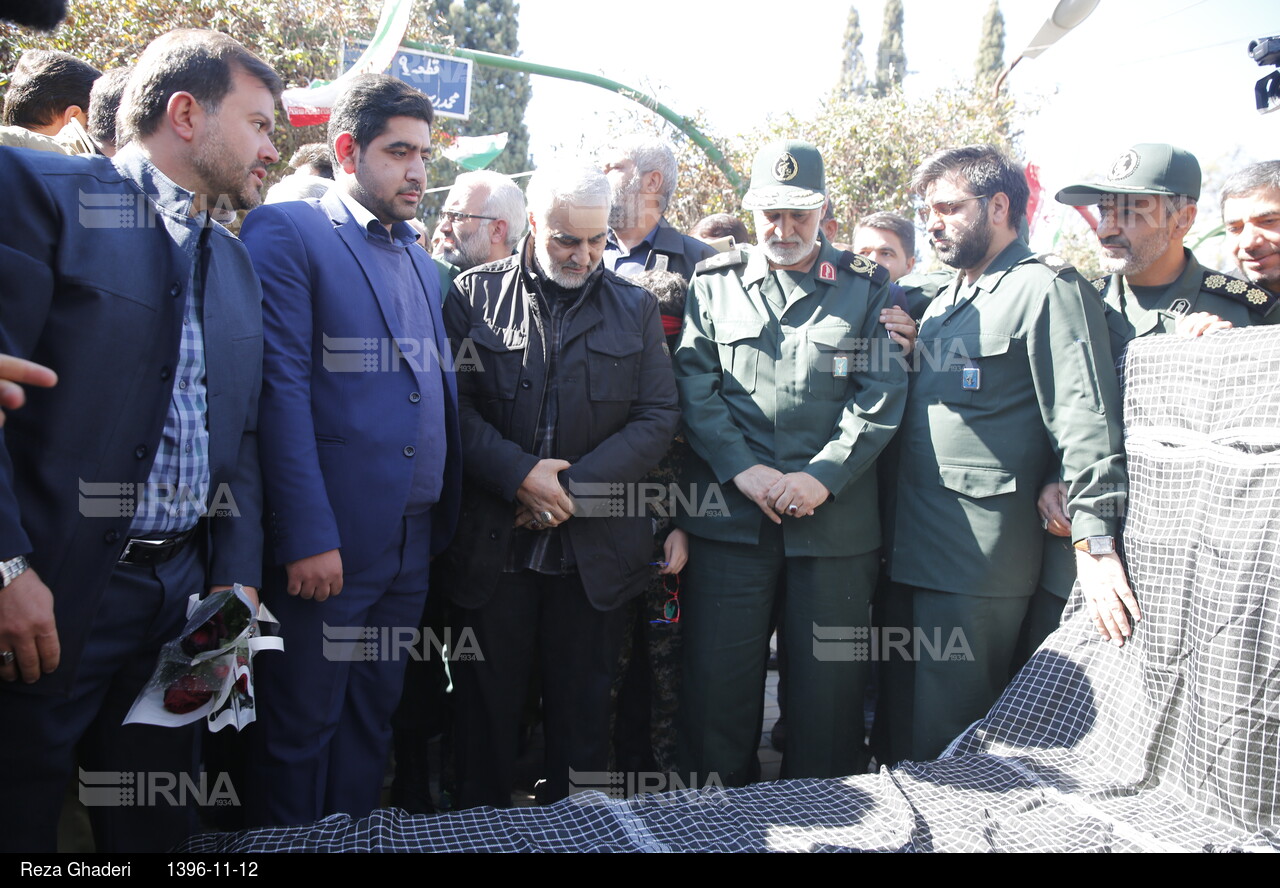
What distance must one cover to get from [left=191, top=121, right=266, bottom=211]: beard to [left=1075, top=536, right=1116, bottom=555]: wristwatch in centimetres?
268

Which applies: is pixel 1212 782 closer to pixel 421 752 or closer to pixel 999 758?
pixel 999 758

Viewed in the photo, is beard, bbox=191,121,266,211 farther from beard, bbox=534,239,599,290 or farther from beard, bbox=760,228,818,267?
beard, bbox=760,228,818,267

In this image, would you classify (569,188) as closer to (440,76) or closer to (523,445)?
(523,445)

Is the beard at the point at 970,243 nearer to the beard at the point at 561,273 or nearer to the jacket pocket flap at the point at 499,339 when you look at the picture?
the beard at the point at 561,273

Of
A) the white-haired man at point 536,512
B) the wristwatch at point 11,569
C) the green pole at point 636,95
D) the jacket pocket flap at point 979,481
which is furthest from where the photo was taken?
the green pole at point 636,95

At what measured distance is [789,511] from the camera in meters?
3.15

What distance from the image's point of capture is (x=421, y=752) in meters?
3.43

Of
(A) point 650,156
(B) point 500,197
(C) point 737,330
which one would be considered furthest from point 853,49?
(C) point 737,330

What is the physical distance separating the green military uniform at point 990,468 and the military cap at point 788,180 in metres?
0.76

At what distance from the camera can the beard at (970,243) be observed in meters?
3.42

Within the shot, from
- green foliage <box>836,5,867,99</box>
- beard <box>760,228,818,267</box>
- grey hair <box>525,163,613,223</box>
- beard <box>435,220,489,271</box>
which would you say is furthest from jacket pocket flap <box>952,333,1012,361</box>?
green foliage <box>836,5,867,99</box>

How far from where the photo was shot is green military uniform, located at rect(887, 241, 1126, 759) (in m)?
3.09

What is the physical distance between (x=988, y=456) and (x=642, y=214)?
81.6 inches

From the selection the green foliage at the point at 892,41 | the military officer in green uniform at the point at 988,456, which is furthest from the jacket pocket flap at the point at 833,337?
the green foliage at the point at 892,41
